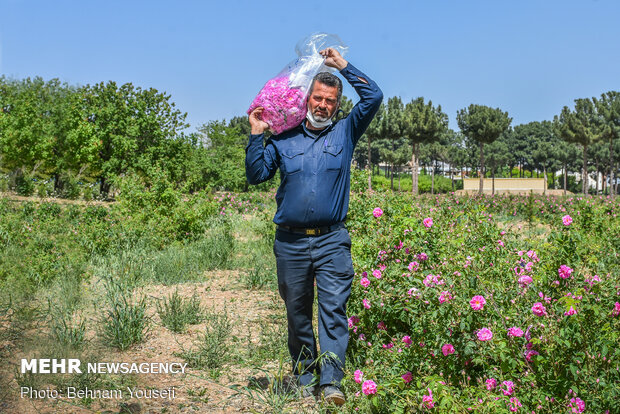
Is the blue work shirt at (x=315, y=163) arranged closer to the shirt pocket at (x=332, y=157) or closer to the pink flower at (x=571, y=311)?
the shirt pocket at (x=332, y=157)

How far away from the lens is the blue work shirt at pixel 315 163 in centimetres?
309

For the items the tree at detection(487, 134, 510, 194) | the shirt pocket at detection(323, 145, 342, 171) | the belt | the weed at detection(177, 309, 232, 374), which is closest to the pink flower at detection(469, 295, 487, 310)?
the belt

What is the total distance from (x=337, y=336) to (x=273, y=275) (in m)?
2.96

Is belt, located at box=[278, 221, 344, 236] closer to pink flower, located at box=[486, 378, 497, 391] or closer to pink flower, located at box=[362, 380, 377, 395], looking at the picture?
pink flower, located at box=[362, 380, 377, 395]

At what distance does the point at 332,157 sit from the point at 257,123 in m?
0.50

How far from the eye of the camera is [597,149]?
56281mm

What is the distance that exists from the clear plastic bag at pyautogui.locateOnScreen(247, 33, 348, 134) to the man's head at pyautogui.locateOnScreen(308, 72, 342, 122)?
0.06 metres

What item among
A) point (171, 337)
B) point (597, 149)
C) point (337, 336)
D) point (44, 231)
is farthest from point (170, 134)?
point (597, 149)

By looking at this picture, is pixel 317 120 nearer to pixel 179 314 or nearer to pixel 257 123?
pixel 257 123

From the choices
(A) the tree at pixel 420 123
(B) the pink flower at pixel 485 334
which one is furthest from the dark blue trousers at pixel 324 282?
(A) the tree at pixel 420 123

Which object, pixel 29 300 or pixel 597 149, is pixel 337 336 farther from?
pixel 597 149

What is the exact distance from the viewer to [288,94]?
10.7 feet

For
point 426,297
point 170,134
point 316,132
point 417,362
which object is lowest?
point 417,362

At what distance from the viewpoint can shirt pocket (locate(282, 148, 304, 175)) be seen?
3.16 m
